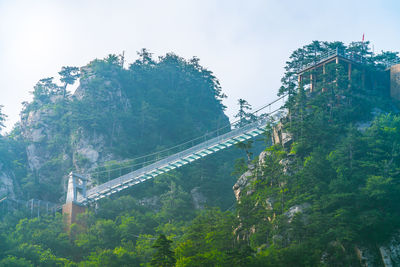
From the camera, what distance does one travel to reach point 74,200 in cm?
4634

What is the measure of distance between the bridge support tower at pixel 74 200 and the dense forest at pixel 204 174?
0.73 meters

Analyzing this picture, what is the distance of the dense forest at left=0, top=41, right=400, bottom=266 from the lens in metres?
30.3

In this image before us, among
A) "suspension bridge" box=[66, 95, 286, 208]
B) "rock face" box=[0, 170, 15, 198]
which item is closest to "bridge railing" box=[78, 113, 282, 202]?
"suspension bridge" box=[66, 95, 286, 208]

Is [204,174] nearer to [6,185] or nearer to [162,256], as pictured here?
[6,185]

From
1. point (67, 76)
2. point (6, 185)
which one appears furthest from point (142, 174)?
point (67, 76)

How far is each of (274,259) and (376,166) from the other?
916 centimetres

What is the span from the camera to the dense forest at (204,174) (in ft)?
99.5

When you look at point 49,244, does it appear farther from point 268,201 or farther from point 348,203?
point 348,203

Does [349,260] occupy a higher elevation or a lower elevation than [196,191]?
lower

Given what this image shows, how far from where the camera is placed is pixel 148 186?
52.8 metres

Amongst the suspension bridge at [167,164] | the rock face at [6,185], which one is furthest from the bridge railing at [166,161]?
the rock face at [6,185]

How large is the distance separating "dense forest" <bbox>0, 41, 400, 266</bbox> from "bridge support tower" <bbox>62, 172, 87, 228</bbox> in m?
0.73

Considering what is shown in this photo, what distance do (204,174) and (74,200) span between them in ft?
40.8

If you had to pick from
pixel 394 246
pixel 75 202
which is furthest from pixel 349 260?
pixel 75 202
